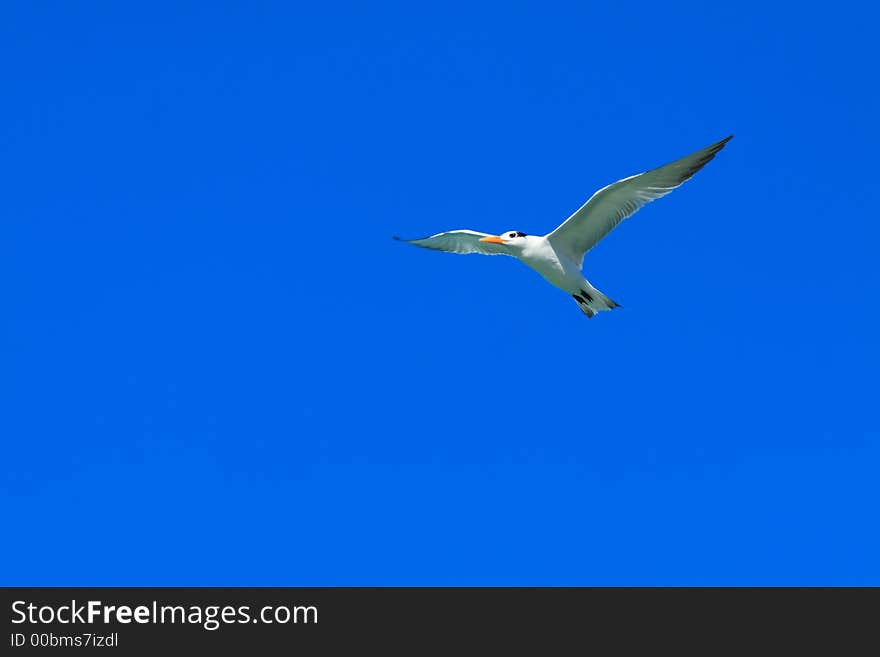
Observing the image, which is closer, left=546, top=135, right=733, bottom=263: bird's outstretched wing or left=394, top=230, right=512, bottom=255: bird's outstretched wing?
left=546, top=135, right=733, bottom=263: bird's outstretched wing

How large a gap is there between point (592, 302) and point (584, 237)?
4.79 ft

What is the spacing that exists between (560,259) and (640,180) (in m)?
2.55

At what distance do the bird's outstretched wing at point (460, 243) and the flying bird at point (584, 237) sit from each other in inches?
6.3

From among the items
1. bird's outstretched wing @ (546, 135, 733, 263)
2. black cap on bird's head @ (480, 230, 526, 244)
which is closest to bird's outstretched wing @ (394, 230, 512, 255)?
black cap on bird's head @ (480, 230, 526, 244)

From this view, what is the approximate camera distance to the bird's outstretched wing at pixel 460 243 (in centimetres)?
2294

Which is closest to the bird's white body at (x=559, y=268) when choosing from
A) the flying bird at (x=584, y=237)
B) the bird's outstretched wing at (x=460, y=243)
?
the flying bird at (x=584, y=237)

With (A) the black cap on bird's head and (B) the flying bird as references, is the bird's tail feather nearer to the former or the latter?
(B) the flying bird

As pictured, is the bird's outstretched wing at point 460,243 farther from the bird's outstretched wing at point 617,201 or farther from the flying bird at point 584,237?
the bird's outstretched wing at point 617,201

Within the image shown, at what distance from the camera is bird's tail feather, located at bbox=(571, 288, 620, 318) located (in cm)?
2150

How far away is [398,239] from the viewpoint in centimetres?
2405

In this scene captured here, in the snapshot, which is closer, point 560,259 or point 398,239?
point 560,259

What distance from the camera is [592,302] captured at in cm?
2173
